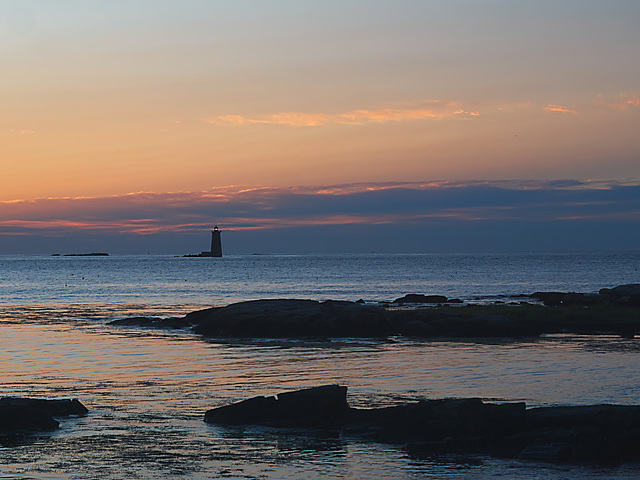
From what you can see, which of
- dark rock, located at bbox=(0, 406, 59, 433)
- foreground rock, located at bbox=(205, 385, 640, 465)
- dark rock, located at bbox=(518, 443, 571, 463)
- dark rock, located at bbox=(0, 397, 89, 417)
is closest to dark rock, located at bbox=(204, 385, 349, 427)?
foreground rock, located at bbox=(205, 385, 640, 465)

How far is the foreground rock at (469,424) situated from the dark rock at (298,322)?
2663 centimetres

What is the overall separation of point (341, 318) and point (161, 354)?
14.2 m

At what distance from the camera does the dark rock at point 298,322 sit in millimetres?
50375

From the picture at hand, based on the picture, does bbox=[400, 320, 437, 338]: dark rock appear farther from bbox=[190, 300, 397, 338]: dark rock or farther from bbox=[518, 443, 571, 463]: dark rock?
bbox=[518, 443, 571, 463]: dark rock

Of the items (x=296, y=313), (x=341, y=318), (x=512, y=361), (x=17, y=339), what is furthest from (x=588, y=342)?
(x=17, y=339)

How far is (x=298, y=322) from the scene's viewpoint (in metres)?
51.1

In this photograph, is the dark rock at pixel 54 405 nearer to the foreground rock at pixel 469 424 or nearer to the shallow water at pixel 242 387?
the shallow water at pixel 242 387

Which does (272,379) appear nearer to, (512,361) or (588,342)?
(512,361)

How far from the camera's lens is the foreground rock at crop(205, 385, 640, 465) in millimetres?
19125

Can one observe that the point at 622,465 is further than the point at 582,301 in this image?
No

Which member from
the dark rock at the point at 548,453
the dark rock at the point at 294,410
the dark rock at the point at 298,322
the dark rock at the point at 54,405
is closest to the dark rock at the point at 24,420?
the dark rock at the point at 54,405

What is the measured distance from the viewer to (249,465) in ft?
60.2

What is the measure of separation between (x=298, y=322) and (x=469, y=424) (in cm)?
3093


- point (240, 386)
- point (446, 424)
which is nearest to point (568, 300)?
point (240, 386)
